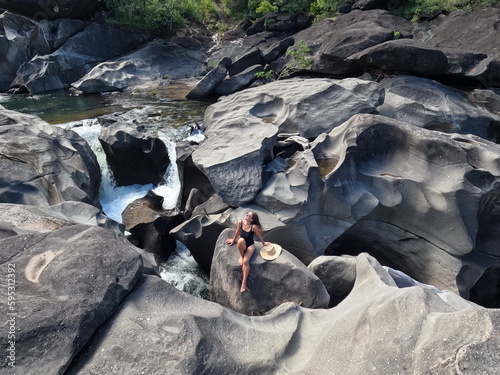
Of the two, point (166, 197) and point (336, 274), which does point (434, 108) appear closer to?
A: point (336, 274)

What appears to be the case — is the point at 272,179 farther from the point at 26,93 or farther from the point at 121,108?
the point at 26,93

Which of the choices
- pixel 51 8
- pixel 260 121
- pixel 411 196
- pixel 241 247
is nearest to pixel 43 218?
pixel 241 247

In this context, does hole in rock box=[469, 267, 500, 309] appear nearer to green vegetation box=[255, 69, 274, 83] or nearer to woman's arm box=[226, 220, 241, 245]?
woman's arm box=[226, 220, 241, 245]

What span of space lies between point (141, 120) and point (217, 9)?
2354 centimetres

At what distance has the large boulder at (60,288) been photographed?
3566 millimetres

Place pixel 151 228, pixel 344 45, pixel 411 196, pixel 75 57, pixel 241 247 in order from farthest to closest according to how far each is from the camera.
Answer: pixel 75 57 < pixel 344 45 < pixel 151 228 < pixel 411 196 < pixel 241 247

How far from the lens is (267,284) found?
6016 millimetres

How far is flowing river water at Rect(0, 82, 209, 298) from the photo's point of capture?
29.2ft

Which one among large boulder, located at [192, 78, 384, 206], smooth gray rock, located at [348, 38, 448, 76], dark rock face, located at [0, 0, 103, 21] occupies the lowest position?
large boulder, located at [192, 78, 384, 206]

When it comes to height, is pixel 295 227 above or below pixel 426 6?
below

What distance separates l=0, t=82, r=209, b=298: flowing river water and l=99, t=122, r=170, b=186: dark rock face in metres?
0.25

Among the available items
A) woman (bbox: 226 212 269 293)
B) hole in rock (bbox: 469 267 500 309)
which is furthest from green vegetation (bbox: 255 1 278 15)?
woman (bbox: 226 212 269 293)

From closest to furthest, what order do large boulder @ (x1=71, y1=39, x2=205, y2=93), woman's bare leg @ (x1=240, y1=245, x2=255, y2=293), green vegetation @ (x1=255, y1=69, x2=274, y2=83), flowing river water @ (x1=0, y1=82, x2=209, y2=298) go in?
woman's bare leg @ (x1=240, y1=245, x2=255, y2=293) < flowing river water @ (x1=0, y1=82, x2=209, y2=298) < green vegetation @ (x1=255, y1=69, x2=274, y2=83) < large boulder @ (x1=71, y1=39, x2=205, y2=93)

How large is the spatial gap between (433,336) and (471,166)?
5828 mm
